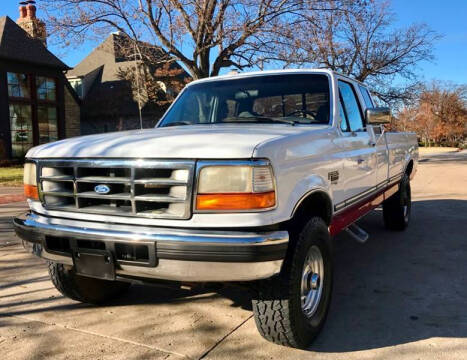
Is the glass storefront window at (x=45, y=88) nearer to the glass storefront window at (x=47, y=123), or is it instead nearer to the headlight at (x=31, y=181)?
the glass storefront window at (x=47, y=123)

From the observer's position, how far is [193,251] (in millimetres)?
2373

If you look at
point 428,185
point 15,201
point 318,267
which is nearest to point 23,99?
point 15,201

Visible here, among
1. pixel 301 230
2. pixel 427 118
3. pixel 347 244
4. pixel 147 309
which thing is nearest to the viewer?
pixel 301 230

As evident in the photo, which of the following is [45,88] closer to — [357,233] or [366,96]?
[366,96]

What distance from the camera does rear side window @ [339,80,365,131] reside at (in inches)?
163

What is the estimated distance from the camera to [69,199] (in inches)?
116

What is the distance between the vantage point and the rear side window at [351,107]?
4137 mm

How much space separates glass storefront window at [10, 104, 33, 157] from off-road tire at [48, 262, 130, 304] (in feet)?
71.1

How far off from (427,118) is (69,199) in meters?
69.3

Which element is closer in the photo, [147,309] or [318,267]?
[318,267]

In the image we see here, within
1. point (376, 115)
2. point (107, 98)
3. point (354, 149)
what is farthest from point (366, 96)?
point (107, 98)

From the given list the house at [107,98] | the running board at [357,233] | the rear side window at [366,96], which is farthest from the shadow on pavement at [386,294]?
the house at [107,98]

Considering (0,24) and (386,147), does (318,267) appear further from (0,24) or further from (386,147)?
(0,24)

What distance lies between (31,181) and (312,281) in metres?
2.14
